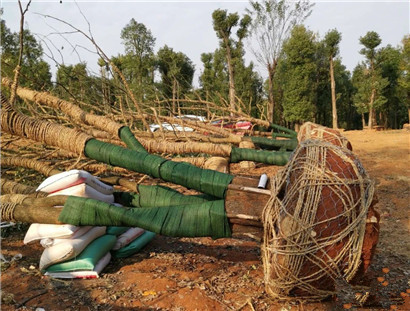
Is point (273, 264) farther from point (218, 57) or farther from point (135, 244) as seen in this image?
point (218, 57)

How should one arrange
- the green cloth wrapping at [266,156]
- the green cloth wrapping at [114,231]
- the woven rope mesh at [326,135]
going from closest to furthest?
1. the woven rope mesh at [326,135]
2. the green cloth wrapping at [266,156]
3. the green cloth wrapping at [114,231]

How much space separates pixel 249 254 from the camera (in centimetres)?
273

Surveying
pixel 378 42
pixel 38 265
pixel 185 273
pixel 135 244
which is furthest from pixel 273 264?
pixel 378 42

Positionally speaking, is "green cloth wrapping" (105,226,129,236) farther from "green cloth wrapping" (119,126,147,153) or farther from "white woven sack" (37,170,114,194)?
"green cloth wrapping" (119,126,147,153)

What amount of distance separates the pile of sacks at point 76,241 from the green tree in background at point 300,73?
20.5 meters

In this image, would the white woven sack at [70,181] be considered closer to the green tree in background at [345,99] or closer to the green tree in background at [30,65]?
the green tree in background at [30,65]

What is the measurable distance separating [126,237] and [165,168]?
1170 millimetres

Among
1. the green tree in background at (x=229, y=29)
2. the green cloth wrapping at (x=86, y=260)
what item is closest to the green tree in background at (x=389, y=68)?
the green tree in background at (x=229, y=29)

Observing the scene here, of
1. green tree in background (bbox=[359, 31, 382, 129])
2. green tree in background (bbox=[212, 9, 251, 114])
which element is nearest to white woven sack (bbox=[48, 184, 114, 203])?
green tree in background (bbox=[212, 9, 251, 114])

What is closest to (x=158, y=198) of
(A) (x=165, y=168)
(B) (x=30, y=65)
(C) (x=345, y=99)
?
(A) (x=165, y=168)

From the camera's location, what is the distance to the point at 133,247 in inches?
105

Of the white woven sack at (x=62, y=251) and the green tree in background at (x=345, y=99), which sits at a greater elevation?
the green tree in background at (x=345, y=99)

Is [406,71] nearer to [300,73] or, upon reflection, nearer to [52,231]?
[300,73]

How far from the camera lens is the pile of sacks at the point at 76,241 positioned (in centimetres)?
221
